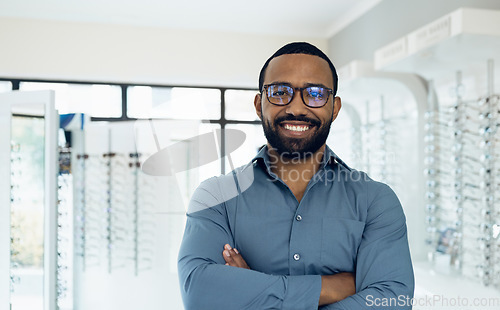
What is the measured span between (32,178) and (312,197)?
1.86 m

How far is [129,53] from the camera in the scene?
445 cm

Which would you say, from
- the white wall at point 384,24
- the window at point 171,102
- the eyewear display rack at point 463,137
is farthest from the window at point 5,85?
the eyewear display rack at point 463,137

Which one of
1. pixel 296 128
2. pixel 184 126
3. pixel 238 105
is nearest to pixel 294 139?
pixel 296 128

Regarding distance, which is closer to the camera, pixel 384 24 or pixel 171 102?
pixel 384 24

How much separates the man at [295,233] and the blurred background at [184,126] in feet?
1.58

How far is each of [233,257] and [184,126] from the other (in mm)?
2612

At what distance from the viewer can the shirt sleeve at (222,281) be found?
887 millimetres

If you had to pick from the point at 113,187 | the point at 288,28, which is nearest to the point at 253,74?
the point at 288,28

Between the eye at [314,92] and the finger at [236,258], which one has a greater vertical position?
the eye at [314,92]

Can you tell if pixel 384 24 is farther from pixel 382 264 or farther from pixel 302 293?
pixel 302 293

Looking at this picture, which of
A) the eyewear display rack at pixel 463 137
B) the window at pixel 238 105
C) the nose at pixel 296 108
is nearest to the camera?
the nose at pixel 296 108

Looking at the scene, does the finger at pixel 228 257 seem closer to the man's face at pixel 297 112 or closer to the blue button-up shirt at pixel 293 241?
the blue button-up shirt at pixel 293 241

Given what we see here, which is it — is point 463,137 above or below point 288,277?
above

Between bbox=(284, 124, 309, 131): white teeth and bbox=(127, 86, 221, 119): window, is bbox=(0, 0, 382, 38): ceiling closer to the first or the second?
bbox=(127, 86, 221, 119): window
